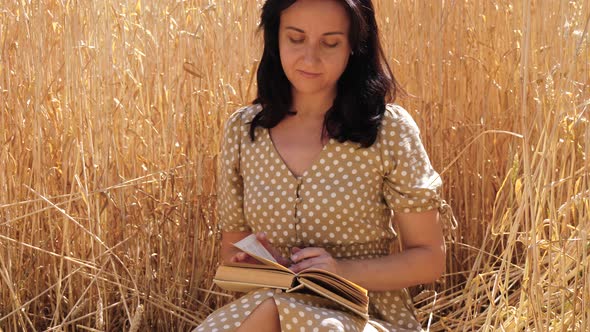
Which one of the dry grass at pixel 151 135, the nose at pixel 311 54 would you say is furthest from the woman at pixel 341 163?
the dry grass at pixel 151 135

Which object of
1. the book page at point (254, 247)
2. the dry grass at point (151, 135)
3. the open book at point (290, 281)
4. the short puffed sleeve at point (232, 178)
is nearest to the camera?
the open book at point (290, 281)

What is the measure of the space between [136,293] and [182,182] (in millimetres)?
295

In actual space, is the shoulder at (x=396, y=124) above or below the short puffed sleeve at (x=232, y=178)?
above

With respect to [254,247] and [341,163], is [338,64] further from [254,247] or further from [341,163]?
[254,247]

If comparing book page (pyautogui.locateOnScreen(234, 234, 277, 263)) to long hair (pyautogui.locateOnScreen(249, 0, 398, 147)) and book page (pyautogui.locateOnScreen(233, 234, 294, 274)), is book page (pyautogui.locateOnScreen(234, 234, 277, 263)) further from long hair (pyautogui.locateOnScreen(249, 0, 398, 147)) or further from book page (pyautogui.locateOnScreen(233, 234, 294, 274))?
long hair (pyautogui.locateOnScreen(249, 0, 398, 147))

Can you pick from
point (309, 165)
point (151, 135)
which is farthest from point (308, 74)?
point (151, 135)

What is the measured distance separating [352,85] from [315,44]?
0.12 metres

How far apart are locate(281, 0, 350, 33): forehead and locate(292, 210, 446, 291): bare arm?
1.17 feet

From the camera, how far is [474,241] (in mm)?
2580

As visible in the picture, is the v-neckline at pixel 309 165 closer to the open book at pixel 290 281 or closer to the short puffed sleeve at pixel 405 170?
the short puffed sleeve at pixel 405 170

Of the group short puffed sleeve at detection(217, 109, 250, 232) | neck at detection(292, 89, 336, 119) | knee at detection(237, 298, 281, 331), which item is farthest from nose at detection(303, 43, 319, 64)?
knee at detection(237, 298, 281, 331)

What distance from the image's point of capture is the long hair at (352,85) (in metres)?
1.88

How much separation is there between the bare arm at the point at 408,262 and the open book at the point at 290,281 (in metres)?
0.07

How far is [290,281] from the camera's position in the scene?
5.48ft
